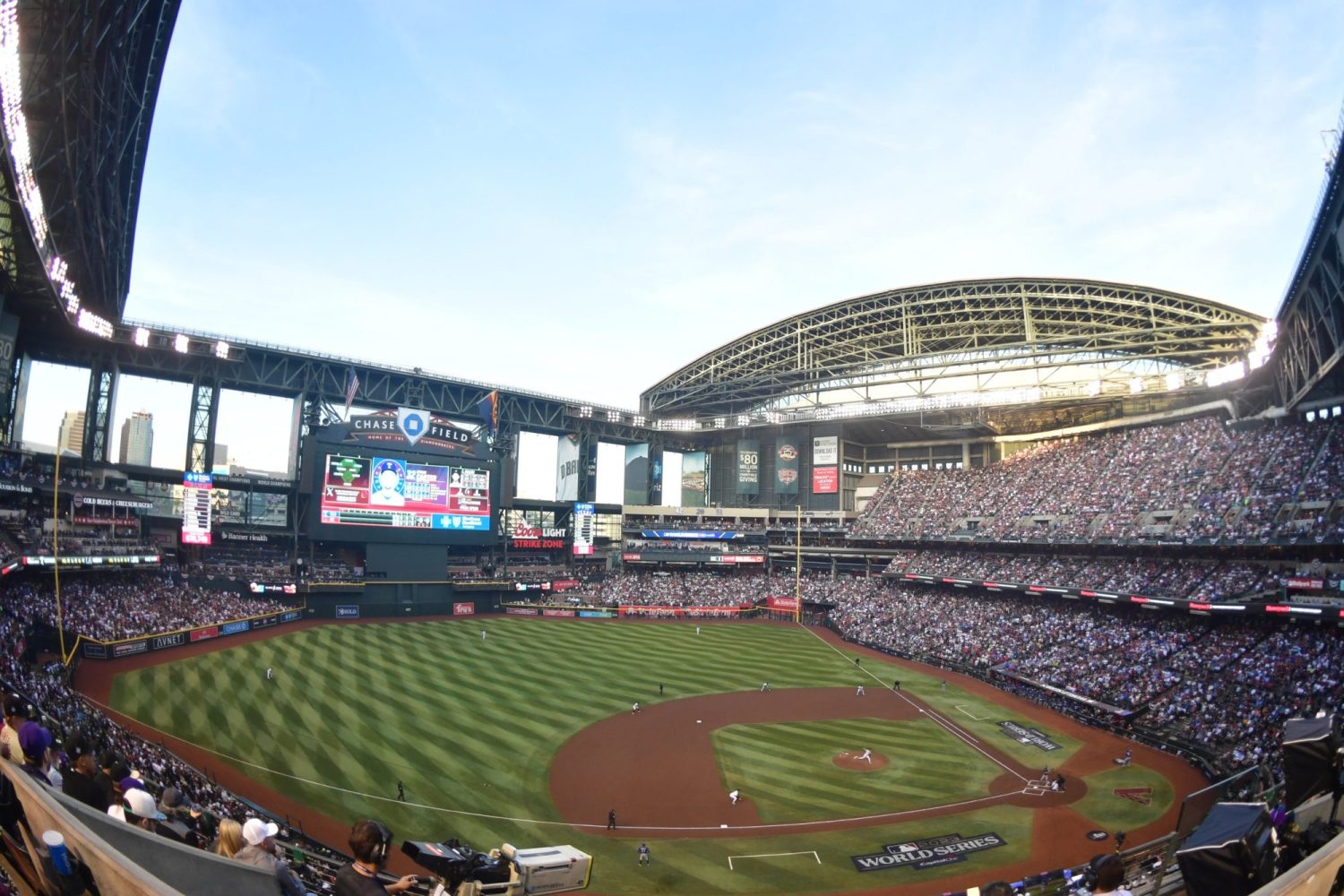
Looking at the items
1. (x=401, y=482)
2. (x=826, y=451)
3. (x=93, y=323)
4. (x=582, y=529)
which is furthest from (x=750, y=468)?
(x=93, y=323)

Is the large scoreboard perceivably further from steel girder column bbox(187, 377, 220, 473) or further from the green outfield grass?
the green outfield grass

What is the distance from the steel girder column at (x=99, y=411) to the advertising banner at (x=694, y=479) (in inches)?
2379

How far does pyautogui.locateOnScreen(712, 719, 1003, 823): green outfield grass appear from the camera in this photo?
26875mm

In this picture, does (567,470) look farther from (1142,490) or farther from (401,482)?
(1142,490)

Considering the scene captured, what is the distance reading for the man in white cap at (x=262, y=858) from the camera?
5.15 metres

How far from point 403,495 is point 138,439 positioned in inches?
926

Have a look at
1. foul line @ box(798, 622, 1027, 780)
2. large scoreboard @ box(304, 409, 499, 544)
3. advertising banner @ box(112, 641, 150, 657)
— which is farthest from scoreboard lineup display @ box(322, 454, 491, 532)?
foul line @ box(798, 622, 1027, 780)

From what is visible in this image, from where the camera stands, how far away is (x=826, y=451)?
8481 centimetres

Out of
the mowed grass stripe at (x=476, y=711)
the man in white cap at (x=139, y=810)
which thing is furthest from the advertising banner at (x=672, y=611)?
the man in white cap at (x=139, y=810)

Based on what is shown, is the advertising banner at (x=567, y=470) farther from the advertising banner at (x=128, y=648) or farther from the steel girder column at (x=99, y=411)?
the advertising banner at (x=128, y=648)

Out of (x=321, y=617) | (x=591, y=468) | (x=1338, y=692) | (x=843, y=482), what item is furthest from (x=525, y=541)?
(x=1338, y=692)

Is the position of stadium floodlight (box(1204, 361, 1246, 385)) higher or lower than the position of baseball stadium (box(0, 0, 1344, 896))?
higher

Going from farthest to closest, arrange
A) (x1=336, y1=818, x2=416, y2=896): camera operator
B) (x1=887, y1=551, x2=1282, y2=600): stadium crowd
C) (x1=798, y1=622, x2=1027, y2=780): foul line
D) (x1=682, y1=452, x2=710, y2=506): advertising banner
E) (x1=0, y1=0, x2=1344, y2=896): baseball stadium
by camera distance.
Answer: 1. (x1=682, y1=452, x2=710, y2=506): advertising banner
2. (x1=887, y1=551, x2=1282, y2=600): stadium crowd
3. (x1=798, y1=622, x2=1027, y2=780): foul line
4. (x1=0, y1=0, x2=1344, y2=896): baseball stadium
5. (x1=336, y1=818, x2=416, y2=896): camera operator

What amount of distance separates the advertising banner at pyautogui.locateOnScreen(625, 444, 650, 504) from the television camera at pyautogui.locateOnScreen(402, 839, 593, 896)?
77.0 m
